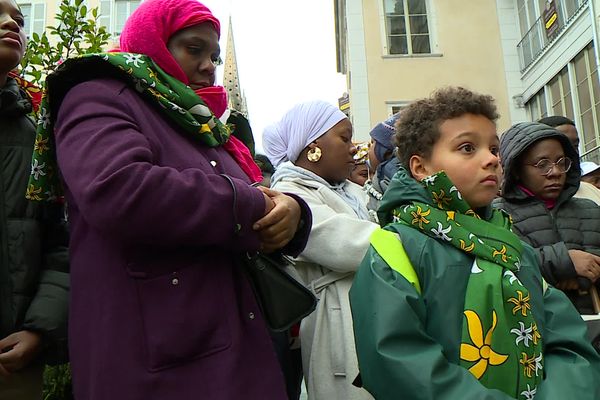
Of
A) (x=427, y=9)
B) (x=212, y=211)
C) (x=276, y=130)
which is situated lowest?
(x=212, y=211)

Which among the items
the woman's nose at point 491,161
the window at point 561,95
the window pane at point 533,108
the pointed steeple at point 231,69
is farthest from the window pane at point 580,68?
the woman's nose at point 491,161

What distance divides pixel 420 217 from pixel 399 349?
0.47 metres

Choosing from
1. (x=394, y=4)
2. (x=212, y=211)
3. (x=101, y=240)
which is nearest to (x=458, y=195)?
(x=212, y=211)

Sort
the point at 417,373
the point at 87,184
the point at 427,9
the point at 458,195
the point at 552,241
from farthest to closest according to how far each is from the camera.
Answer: the point at 427,9, the point at 552,241, the point at 458,195, the point at 417,373, the point at 87,184

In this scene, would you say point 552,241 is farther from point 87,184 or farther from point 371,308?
point 87,184

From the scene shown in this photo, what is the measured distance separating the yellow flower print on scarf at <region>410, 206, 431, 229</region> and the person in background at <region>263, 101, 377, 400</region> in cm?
50

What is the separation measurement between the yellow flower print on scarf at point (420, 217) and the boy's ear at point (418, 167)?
0.84 ft

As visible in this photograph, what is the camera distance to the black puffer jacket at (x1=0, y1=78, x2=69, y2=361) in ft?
5.99

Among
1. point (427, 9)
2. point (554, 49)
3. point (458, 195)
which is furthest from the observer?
point (427, 9)

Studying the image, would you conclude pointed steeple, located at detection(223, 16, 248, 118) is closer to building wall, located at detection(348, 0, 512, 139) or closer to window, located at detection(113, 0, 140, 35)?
building wall, located at detection(348, 0, 512, 139)

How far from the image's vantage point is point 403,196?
6.61 feet

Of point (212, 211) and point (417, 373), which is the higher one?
point (212, 211)

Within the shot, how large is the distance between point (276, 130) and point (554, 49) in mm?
14595

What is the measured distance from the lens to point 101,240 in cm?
157
